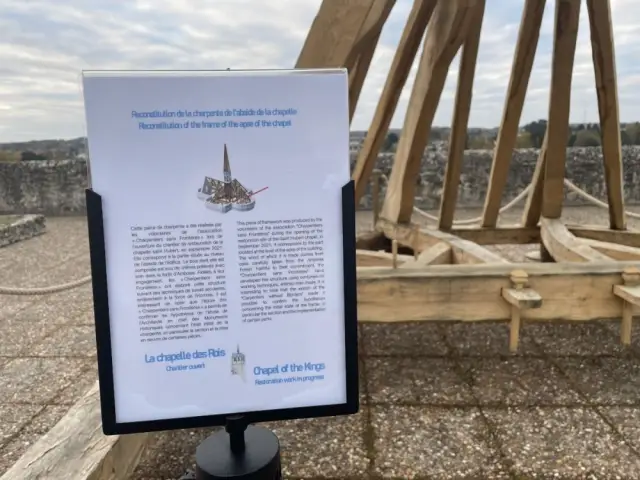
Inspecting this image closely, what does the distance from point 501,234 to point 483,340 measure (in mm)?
1775

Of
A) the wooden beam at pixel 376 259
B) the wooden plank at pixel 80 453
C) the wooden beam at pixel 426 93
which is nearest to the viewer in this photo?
the wooden plank at pixel 80 453

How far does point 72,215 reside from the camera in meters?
10.7

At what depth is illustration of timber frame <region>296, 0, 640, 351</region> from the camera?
288 cm

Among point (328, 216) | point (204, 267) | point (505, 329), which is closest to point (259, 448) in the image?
point (204, 267)

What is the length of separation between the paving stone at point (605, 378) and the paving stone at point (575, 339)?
14cm

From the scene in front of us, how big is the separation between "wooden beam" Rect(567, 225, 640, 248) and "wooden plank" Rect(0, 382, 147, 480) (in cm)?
417

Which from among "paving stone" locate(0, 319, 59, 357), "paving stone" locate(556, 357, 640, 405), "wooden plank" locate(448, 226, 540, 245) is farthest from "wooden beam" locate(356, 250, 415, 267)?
"paving stone" locate(0, 319, 59, 357)

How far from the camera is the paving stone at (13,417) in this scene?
2674 millimetres

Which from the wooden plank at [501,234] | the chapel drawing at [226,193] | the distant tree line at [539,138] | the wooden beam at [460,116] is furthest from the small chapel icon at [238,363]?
the distant tree line at [539,138]

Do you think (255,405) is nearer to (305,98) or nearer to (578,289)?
(305,98)

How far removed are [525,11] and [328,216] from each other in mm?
3161

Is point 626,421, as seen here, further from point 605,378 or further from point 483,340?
point 483,340

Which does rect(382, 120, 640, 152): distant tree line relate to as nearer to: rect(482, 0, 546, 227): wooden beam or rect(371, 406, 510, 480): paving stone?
rect(482, 0, 546, 227): wooden beam

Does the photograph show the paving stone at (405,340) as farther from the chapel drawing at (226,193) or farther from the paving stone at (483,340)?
the chapel drawing at (226,193)
